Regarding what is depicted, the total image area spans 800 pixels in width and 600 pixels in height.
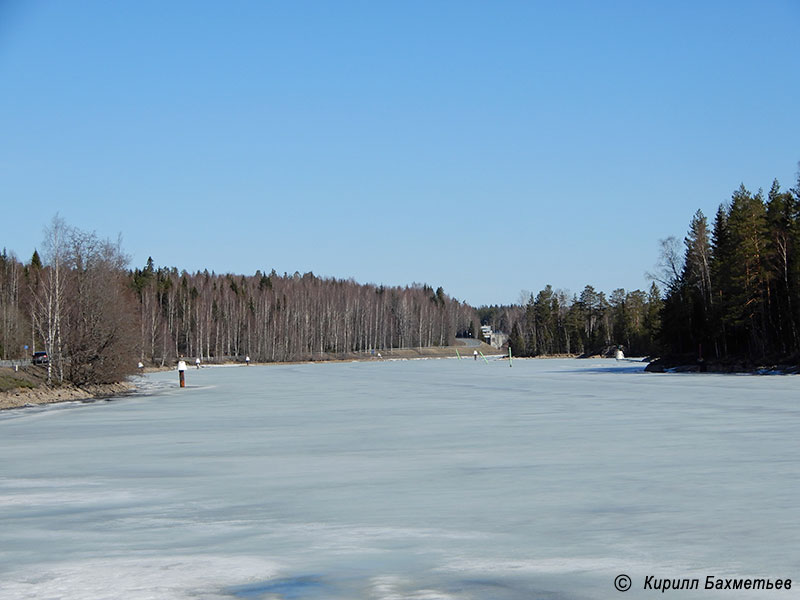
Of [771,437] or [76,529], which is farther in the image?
[771,437]

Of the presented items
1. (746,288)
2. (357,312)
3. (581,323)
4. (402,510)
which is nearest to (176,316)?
(357,312)

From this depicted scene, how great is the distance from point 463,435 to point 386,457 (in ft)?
10.3

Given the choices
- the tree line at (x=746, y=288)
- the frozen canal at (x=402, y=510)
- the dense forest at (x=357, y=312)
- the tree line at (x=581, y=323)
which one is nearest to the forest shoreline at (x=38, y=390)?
the dense forest at (x=357, y=312)

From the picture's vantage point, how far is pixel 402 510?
7703mm

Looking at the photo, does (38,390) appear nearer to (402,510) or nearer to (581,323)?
(402,510)

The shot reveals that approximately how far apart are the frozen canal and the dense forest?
71.2ft

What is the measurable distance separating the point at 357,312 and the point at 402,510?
127 m

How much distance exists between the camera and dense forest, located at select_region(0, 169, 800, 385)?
3631 centimetres

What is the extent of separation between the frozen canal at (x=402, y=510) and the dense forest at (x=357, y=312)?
71.2ft

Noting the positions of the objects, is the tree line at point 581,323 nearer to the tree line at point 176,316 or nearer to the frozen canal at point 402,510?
the tree line at point 176,316

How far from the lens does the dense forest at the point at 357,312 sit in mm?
36312

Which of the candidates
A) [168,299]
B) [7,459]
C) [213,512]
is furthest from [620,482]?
[168,299]

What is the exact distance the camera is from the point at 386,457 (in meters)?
11.6

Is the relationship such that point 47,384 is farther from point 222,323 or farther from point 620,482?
point 222,323
